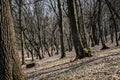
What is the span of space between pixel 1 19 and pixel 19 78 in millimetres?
1887

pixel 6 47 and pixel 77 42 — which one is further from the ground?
pixel 6 47

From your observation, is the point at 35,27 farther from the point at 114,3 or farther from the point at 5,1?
the point at 5,1

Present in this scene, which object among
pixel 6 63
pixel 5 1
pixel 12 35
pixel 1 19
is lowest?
pixel 6 63

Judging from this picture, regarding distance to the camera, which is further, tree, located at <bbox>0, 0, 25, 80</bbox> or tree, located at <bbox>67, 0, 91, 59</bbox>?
tree, located at <bbox>67, 0, 91, 59</bbox>

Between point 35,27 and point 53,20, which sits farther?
point 53,20

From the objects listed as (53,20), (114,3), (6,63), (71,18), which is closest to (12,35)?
(6,63)

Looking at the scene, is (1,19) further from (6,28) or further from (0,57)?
(0,57)

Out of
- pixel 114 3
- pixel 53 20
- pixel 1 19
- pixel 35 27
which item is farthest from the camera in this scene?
pixel 53 20

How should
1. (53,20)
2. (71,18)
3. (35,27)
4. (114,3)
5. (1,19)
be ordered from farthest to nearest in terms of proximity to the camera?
1. (53,20)
2. (35,27)
3. (114,3)
4. (71,18)
5. (1,19)

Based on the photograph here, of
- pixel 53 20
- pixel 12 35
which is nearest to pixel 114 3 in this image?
pixel 12 35

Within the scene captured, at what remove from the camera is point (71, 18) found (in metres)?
19.0

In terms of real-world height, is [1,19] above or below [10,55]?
above

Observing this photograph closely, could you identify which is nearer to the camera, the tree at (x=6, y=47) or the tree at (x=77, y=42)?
the tree at (x=6, y=47)

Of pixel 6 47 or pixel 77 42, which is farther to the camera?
pixel 77 42
